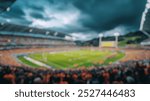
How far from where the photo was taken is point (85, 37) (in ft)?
12.7

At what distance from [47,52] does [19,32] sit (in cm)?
55

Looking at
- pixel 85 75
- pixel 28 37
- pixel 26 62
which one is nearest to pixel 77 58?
pixel 85 75

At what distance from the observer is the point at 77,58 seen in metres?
3.83

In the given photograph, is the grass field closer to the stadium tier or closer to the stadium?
the stadium

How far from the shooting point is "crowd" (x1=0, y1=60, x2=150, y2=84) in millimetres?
3547

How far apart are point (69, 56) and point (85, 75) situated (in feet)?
1.45

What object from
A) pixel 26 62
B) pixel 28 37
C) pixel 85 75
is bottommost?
pixel 85 75

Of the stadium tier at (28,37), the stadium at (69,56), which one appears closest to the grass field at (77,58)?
the stadium at (69,56)

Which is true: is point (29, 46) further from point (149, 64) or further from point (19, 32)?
point (149, 64)

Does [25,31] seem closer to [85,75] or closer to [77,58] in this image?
[77,58]

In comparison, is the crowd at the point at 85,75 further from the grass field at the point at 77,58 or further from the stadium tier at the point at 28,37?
the stadium tier at the point at 28,37

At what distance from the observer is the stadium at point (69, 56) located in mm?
3607

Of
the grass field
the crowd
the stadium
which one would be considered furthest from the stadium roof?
the crowd

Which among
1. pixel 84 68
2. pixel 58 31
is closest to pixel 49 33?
pixel 58 31
